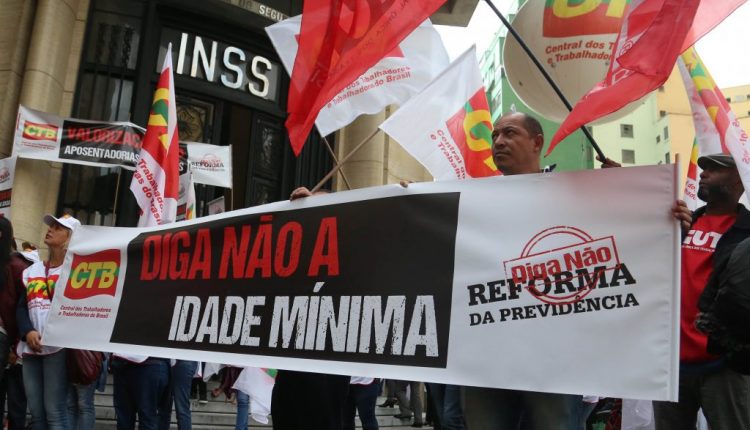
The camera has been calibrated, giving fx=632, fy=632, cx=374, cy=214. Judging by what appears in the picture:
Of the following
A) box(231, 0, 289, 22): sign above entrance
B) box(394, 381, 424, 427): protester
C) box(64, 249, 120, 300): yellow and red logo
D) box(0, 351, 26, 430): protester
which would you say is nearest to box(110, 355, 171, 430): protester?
box(64, 249, 120, 300): yellow and red logo

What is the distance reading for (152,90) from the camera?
10781mm

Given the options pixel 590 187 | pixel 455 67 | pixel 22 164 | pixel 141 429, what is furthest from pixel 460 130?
pixel 22 164

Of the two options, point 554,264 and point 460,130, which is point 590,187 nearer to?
point 554,264

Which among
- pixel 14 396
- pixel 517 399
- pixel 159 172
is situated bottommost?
pixel 14 396

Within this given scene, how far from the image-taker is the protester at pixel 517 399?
249 cm

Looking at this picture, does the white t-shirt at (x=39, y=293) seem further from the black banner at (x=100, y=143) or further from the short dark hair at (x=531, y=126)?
the black banner at (x=100, y=143)

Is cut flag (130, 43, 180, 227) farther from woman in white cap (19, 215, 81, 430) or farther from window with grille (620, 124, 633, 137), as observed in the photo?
window with grille (620, 124, 633, 137)

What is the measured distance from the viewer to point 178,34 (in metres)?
11.3

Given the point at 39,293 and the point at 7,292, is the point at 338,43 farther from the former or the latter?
the point at 7,292

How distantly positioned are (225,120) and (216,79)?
76 cm

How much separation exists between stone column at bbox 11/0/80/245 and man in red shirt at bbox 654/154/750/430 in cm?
867

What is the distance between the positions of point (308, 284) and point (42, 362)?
2.57 meters

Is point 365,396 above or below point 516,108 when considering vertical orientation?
below

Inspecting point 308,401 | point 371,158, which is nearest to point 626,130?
point 371,158
